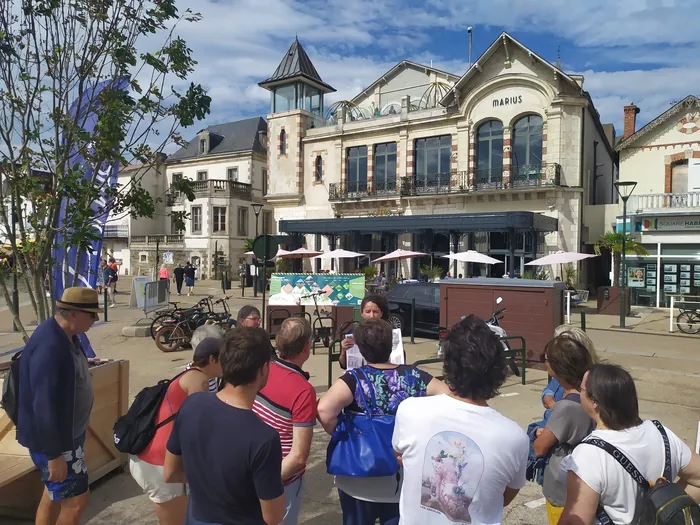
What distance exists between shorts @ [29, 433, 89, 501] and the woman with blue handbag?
5.35ft

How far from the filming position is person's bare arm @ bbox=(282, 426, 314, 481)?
2479 mm

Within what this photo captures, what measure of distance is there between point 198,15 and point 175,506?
13.0 ft

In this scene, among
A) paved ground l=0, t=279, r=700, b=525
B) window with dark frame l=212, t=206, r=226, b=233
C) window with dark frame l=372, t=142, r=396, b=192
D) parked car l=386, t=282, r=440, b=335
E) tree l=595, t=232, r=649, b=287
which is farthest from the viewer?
window with dark frame l=212, t=206, r=226, b=233

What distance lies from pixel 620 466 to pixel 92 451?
159 inches

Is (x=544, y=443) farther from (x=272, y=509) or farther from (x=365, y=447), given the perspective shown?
(x=272, y=509)

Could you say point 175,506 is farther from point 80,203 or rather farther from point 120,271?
point 120,271

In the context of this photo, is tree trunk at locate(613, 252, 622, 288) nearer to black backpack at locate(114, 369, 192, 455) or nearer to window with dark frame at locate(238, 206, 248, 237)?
black backpack at locate(114, 369, 192, 455)

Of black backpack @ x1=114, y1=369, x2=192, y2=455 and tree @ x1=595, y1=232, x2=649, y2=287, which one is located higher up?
tree @ x1=595, y1=232, x2=649, y2=287

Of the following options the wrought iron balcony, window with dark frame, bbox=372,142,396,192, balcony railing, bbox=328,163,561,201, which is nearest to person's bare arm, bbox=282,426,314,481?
balcony railing, bbox=328,163,561,201

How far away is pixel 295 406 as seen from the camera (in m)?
2.56

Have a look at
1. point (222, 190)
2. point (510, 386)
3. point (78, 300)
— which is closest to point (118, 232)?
point (222, 190)

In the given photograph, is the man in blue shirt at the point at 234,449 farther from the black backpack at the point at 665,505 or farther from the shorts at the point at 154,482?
the black backpack at the point at 665,505

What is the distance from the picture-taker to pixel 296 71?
31625mm

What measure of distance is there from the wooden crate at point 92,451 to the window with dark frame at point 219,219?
113 feet
